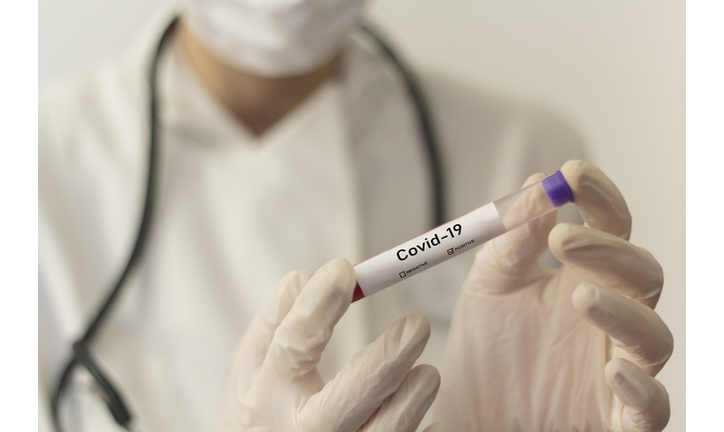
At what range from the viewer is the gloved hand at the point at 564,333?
1.18 ft

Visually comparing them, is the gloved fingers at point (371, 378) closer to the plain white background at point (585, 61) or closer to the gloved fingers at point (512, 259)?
the gloved fingers at point (512, 259)

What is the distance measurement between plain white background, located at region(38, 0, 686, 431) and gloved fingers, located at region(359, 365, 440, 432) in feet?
1.42

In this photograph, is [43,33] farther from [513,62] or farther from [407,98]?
[513,62]

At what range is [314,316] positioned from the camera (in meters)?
0.37

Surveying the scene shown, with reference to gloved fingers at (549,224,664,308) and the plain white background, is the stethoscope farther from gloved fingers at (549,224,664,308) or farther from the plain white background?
gloved fingers at (549,224,664,308)

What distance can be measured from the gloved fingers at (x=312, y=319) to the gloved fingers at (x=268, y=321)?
28 millimetres

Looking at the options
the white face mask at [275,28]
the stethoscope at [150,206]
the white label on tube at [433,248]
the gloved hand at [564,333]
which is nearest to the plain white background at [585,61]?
the stethoscope at [150,206]

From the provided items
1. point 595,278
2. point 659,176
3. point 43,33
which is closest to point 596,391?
point 595,278

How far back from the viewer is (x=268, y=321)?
16.7 inches

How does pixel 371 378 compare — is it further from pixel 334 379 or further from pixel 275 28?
pixel 275 28

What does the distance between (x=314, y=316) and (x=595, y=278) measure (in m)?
0.23

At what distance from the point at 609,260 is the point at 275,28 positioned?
0.40 m

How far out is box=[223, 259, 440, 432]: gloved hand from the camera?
14.5 inches

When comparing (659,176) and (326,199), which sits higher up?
(326,199)
